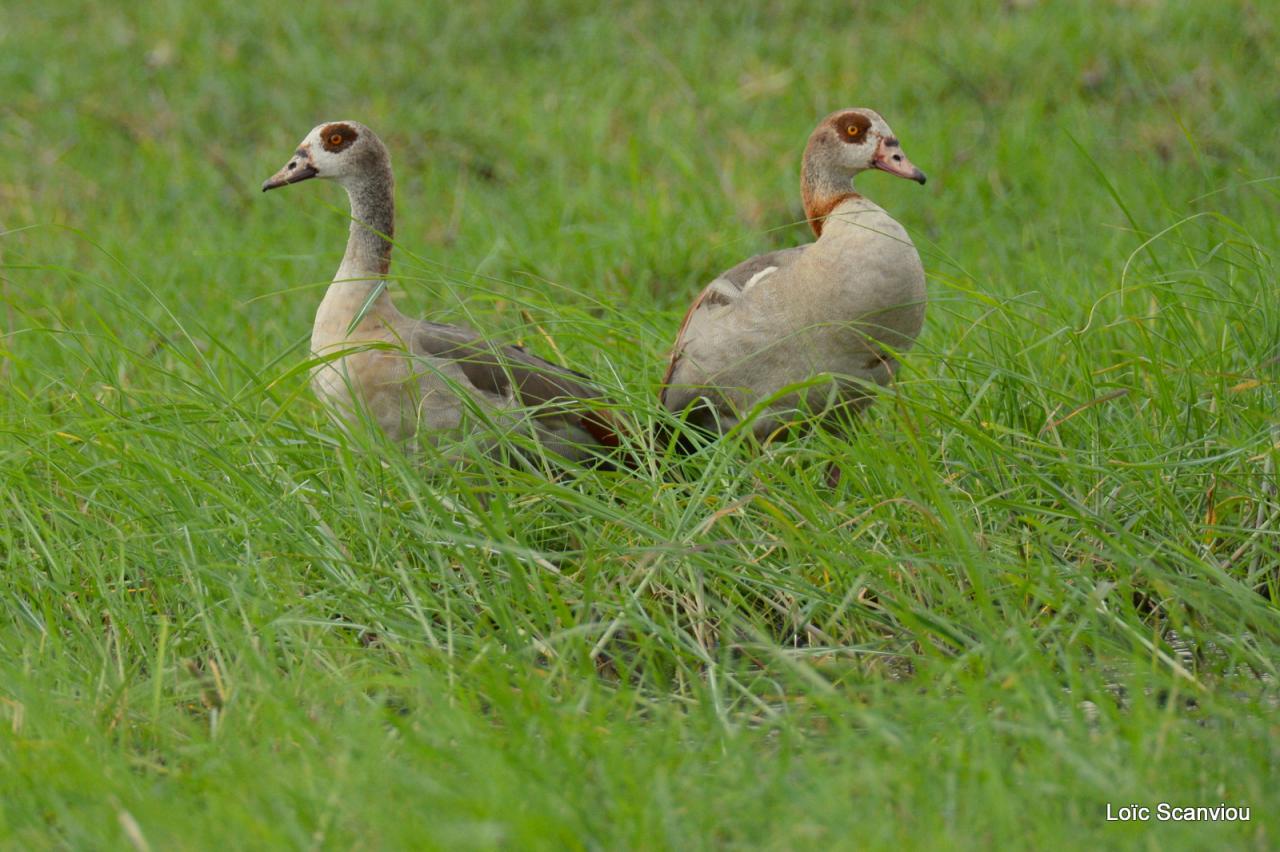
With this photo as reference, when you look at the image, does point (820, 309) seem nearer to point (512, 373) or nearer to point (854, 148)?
point (854, 148)

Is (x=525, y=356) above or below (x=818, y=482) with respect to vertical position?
above

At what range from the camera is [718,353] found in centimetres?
405

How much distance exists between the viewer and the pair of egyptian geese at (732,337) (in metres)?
3.82

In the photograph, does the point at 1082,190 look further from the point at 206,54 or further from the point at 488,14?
the point at 206,54

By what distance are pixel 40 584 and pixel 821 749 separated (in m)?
1.74

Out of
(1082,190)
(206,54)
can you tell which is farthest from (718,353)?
(206,54)

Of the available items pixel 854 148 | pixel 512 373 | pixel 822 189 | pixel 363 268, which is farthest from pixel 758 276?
pixel 363 268

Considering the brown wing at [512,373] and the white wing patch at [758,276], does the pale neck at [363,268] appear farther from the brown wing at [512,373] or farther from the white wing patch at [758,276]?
the white wing patch at [758,276]

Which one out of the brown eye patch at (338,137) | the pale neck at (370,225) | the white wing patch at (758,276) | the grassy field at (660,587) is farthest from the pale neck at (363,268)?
the white wing patch at (758,276)

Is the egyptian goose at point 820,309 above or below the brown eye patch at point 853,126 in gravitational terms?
below

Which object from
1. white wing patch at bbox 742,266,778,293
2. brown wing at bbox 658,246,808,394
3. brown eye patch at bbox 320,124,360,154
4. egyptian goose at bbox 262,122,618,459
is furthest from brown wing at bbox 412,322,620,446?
brown eye patch at bbox 320,124,360,154

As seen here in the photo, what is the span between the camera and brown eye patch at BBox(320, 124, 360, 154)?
4469 millimetres

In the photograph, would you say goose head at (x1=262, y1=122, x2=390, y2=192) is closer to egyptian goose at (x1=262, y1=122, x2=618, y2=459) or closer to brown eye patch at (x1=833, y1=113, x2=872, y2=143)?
egyptian goose at (x1=262, y1=122, x2=618, y2=459)

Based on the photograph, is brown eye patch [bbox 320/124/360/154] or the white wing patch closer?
the white wing patch
